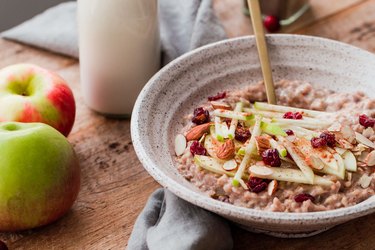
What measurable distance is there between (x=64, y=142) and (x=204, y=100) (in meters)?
0.37

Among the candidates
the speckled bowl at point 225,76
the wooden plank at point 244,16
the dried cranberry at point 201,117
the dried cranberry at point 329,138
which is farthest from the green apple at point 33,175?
the wooden plank at point 244,16

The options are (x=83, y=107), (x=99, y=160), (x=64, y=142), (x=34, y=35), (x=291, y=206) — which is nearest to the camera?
(x=291, y=206)

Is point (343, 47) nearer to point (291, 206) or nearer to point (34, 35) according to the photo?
point (291, 206)

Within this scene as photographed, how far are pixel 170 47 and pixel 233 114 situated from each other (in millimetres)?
427

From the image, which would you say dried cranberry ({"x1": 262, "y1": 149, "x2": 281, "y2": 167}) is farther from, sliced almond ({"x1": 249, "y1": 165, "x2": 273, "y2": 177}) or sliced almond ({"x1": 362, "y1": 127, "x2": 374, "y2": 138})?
sliced almond ({"x1": 362, "y1": 127, "x2": 374, "y2": 138})

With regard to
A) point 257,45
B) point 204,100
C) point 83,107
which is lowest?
point 83,107

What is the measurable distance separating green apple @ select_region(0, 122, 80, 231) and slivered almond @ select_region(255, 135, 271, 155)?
1.22 feet

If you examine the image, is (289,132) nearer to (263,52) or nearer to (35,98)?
(263,52)

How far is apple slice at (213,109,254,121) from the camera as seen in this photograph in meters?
1.44

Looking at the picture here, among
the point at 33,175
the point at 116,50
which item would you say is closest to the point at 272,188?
the point at 33,175

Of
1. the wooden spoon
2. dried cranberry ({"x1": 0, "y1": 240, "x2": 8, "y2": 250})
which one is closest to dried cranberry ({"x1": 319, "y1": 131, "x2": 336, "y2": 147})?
the wooden spoon

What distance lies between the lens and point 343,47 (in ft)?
5.34

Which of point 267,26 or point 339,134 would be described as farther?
point 267,26

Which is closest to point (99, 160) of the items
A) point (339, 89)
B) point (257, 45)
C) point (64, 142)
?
point (64, 142)
